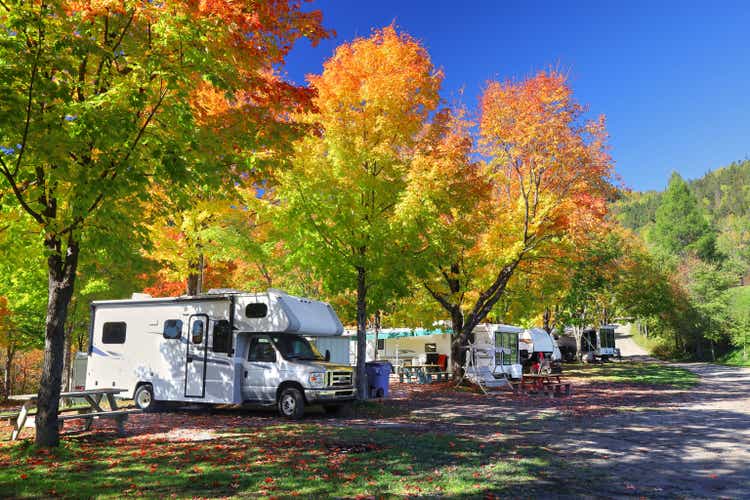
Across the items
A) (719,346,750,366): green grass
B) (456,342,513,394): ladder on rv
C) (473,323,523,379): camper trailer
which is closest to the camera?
(456,342,513,394): ladder on rv

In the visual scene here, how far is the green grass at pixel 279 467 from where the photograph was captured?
6215 millimetres

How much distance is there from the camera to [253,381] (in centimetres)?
1360

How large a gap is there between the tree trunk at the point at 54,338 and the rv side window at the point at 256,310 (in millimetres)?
5123

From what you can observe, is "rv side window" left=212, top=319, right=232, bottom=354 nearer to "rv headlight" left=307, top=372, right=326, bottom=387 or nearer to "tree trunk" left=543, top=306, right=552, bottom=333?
"rv headlight" left=307, top=372, right=326, bottom=387

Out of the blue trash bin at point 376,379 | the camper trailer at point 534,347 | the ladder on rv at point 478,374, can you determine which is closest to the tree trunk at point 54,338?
the blue trash bin at point 376,379

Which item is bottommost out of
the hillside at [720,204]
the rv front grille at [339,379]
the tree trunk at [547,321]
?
the rv front grille at [339,379]

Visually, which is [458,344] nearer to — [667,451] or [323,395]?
[323,395]

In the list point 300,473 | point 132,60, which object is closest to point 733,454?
point 300,473

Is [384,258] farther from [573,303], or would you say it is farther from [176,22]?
[573,303]

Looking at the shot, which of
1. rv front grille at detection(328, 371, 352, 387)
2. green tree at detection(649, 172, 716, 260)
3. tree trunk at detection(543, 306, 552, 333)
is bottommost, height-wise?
rv front grille at detection(328, 371, 352, 387)

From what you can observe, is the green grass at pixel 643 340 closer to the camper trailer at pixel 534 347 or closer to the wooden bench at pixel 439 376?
the camper trailer at pixel 534 347

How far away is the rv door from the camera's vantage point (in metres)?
13.9

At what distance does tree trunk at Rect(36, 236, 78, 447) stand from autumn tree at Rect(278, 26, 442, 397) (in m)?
6.30

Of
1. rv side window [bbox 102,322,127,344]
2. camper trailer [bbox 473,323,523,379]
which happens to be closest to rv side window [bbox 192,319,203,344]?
rv side window [bbox 102,322,127,344]
